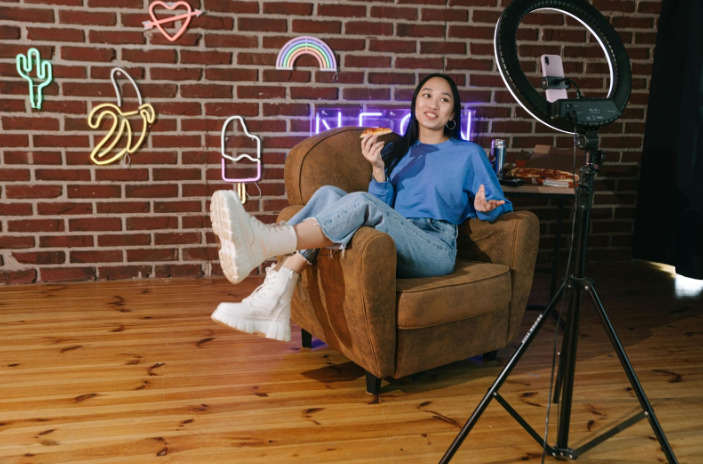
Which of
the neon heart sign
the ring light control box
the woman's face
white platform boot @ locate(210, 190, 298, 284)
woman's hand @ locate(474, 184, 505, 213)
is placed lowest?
white platform boot @ locate(210, 190, 298, 284)

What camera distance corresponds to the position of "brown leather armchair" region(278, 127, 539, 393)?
6.04 feet

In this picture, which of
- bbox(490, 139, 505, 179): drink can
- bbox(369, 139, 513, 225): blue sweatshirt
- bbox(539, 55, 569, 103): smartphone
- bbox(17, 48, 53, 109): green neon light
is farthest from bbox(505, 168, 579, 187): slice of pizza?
bbox(17, 48, 53, 109): green neon light

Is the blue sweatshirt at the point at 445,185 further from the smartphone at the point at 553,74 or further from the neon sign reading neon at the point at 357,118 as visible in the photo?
the neon sign reading neon at the point at 357,118

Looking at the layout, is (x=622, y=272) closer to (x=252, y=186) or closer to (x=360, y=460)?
(x=252, y=186)

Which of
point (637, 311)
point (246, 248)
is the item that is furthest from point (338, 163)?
point (637, 311)

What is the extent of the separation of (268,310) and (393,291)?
41 cm

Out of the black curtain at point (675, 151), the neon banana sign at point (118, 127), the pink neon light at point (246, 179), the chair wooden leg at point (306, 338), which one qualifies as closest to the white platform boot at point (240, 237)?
the chair wooden leg at point (306, 338)

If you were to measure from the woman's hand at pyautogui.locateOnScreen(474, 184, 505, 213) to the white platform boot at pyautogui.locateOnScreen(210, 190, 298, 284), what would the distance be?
729mm

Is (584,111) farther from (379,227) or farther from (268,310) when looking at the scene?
(268,310)

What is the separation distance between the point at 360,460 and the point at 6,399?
3.86 feet

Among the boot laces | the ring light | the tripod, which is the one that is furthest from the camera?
the boot laces

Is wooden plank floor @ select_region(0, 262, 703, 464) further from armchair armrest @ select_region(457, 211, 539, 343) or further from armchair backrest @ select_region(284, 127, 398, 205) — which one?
armchair backrest @ select_region(284, 127, 398, 205)

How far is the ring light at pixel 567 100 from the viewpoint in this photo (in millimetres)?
1298

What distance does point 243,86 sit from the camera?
318 centimetres
